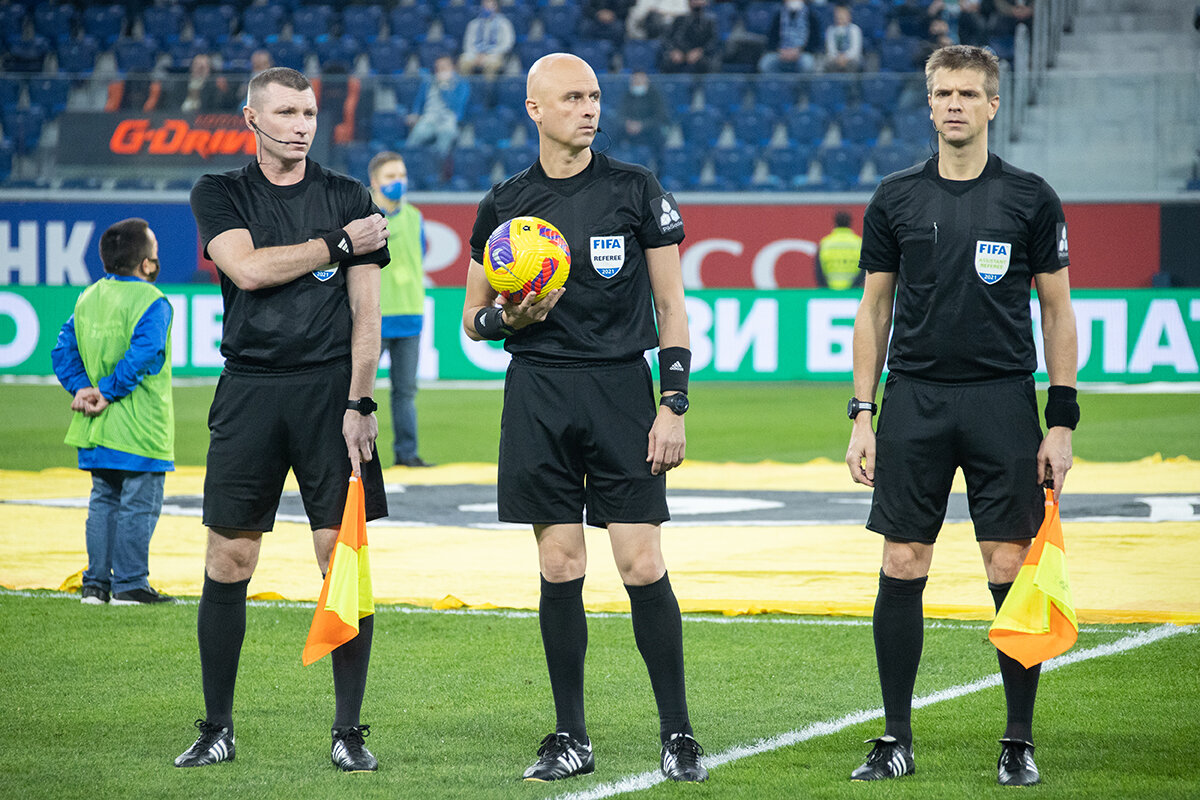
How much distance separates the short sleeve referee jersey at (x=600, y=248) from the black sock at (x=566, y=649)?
2.37ft

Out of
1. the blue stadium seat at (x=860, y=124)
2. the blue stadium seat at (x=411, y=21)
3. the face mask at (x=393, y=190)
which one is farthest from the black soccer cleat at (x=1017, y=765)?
the blue stadium seat at (x=411, y=21)

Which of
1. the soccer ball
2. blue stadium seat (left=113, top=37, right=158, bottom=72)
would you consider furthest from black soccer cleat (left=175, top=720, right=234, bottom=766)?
blue stadium seat (left=113, top=37, right=158, bottom=72)

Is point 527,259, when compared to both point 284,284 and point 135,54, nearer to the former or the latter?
point 284,284

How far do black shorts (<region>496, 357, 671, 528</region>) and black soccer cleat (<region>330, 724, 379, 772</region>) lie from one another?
0.81 metres

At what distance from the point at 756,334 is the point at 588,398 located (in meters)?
12.3

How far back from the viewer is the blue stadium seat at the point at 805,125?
19.6 m

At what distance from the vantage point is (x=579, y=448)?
470cm

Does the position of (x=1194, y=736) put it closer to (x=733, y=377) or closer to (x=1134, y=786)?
(x=1134, y=786)

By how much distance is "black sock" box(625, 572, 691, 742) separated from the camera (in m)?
4.60

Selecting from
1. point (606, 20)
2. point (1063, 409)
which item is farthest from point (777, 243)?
point (1063, 409)

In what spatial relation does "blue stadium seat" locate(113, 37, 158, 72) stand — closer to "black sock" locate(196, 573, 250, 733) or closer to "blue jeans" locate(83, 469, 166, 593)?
"blue jeans" locate(83, 469, 166, 593)

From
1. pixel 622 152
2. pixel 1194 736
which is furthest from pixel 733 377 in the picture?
pixel 1194 736

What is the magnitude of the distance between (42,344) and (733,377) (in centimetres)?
780

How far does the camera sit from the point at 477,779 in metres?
4.54
